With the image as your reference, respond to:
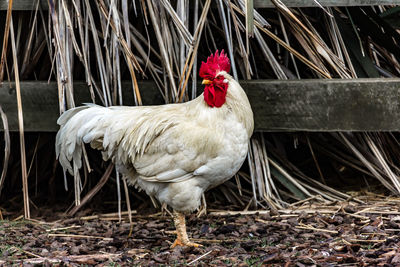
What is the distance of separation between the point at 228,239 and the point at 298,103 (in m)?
1.06

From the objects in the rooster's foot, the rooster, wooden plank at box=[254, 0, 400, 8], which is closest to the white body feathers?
the rooster

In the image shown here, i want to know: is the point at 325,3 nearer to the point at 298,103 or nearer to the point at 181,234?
the point at 298,103

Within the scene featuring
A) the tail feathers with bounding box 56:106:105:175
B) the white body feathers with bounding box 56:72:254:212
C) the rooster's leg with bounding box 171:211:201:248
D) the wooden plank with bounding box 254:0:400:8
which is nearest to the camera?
the white body feathers with bounding box 56:72:254:212

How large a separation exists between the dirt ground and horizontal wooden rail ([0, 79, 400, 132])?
0.62 meters

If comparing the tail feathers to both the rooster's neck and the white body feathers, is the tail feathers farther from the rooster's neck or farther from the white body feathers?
the rooster's neck

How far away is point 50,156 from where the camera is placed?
4949mm

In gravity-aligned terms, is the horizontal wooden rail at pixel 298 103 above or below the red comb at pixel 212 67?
below

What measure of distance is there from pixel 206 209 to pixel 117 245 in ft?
3.11

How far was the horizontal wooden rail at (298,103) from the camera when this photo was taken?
3926mm

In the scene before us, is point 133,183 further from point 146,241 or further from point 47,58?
point 47,58

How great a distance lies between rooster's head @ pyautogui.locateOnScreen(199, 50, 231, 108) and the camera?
357 centimetres

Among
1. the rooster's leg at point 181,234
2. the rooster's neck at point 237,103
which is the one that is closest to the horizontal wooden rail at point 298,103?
the rooster's neck at point 237,103

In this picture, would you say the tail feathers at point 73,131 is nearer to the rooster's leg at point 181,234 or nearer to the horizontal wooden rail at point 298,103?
the horizontal wooden rail at point 298,103

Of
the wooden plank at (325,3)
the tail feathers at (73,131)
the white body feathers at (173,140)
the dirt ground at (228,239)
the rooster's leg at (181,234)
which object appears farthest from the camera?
the wooden plank at (325,3)
